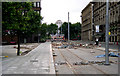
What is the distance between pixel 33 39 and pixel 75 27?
60408 millimetres

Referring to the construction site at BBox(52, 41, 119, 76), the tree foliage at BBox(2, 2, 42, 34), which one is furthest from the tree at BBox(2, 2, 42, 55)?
the construction site at BBox(52, 41, 119, 76)

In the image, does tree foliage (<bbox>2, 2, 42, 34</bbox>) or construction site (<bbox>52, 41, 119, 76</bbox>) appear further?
tree foliage (<bbox>2, 2, 42, 34</bbox>)

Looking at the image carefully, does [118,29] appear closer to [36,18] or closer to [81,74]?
[36,18]

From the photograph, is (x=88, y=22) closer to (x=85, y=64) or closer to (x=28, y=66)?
(x=85, y=64)

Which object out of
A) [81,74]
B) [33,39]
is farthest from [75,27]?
[81,74]

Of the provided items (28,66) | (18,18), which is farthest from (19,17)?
(28,66)

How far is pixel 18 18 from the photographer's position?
16.9 metres

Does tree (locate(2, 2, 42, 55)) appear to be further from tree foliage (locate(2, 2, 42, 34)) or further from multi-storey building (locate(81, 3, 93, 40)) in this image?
multi-storey building (locate(81, 3, 93, 40))

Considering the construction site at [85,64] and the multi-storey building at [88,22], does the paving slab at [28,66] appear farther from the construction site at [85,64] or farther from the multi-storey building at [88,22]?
the multi-storey building at [88,22]

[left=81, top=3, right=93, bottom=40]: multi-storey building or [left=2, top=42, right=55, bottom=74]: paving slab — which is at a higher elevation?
[left=81, top=3, right=93, bottom=40]: multi-storey building

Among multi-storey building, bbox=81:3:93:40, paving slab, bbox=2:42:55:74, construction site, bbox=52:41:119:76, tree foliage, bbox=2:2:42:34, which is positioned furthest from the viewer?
multi-storey building, bbox=81:3:93:40

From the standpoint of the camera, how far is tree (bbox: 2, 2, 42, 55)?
51.4 ft

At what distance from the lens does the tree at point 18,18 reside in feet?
51.4

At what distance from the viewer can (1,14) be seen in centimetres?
1540
